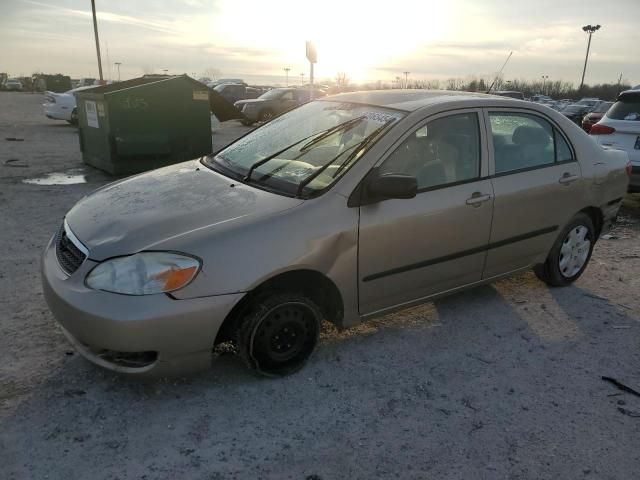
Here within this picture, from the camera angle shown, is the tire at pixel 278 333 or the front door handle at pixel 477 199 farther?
the front door handle at pixel 477 199

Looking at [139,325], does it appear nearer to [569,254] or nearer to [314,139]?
[314,139]

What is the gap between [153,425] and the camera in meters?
2.50

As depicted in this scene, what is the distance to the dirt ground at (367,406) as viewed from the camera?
2.30 m

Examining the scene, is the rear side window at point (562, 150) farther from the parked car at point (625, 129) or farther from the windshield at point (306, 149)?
the parked car at point (625, 129)

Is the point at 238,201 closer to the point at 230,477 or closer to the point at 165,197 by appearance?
the point at 165,197

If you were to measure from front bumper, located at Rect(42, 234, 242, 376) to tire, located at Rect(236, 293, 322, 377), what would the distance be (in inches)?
7.6

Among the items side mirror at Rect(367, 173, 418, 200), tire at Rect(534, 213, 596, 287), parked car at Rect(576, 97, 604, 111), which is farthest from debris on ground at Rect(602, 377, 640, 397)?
parked car at Rect(576, 97, 604, 111)

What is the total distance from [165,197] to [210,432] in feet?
4.53

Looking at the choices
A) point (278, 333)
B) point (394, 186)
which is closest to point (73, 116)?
point (278, 333)

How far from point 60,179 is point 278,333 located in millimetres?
6858

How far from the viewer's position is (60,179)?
322 inches

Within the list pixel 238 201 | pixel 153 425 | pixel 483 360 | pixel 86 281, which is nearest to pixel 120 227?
pixel 86 281

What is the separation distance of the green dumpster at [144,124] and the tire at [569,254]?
650 centimetres

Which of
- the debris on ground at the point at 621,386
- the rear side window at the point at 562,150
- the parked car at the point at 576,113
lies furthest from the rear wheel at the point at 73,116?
the parked car at the point at 576,113
